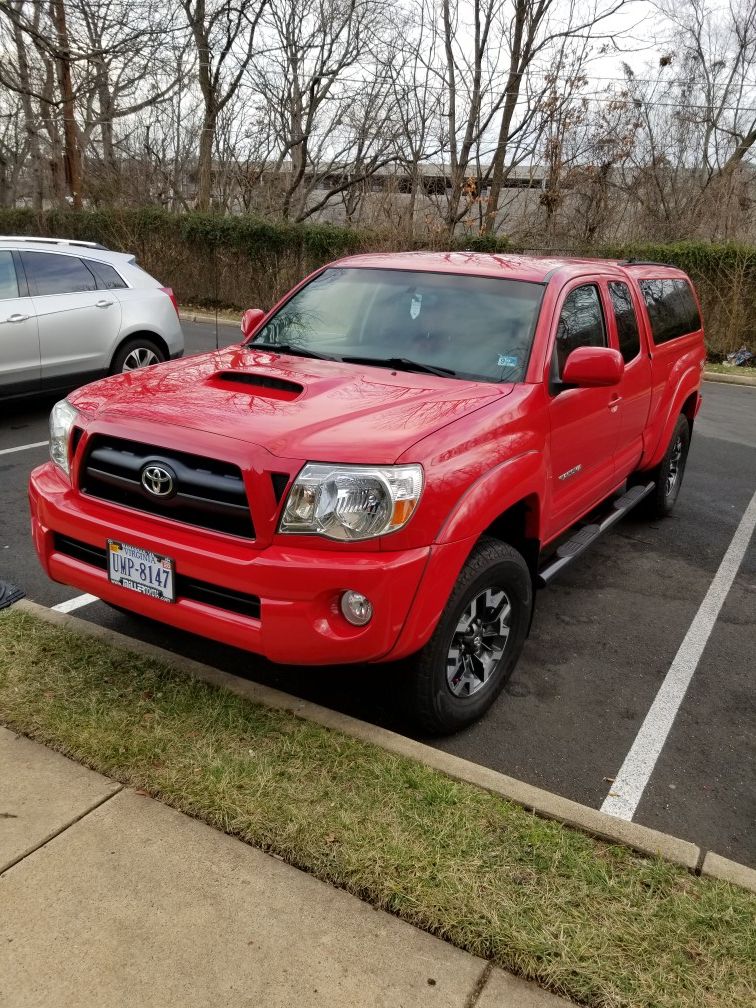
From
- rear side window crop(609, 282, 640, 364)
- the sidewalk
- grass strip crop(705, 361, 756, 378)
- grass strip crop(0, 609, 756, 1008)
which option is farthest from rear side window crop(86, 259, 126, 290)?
grass strip crop(705, 361, 756, 378)

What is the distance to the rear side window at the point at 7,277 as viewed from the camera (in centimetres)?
712

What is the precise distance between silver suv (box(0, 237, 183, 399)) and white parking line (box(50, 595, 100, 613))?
366 centimetres

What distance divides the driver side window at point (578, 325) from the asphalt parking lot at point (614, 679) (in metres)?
1.48

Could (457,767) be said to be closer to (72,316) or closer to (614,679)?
(614,679)

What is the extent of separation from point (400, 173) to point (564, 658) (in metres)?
24.1

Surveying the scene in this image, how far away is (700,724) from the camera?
3.56 meters

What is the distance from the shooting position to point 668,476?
20.4 feet

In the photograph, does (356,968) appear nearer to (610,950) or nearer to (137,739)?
(610,950)

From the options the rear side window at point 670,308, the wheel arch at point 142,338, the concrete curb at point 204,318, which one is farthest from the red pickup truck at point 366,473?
the concrete curb at point 204,318

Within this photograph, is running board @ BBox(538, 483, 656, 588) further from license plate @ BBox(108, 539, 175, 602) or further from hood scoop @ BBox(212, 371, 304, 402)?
license plate @ BBox(108, 539, 175, 602)

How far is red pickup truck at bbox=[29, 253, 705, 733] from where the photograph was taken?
2.73 m

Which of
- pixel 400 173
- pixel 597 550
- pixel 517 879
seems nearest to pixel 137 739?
pixel 517 879

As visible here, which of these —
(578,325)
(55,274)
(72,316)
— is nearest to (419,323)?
(578,325)

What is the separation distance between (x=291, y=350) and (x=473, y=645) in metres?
1.75
